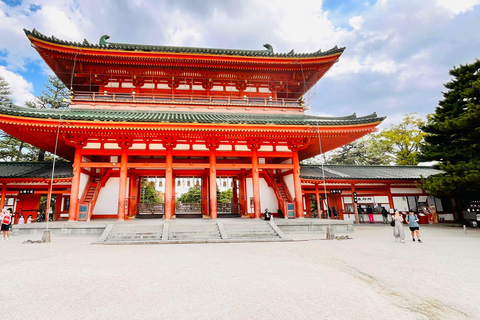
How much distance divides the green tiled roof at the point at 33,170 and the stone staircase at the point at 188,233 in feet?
21.2

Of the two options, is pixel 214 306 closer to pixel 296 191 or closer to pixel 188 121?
pixel 188 121

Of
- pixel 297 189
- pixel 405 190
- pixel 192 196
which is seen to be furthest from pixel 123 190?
pixel 192 196

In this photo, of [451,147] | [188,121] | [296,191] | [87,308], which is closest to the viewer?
[87,308]

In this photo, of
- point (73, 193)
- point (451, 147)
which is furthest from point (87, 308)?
point (451, 147)

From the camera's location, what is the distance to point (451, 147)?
1477cm

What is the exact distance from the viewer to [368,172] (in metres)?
19.2

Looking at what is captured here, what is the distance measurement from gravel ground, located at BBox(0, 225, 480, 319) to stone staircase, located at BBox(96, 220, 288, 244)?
191 cm

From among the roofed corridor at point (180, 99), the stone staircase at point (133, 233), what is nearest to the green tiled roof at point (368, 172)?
the roofed corridor at point (180, 99)

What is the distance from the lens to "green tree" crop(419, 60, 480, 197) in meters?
12.2

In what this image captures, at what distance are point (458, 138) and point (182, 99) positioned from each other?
1799 centimetres

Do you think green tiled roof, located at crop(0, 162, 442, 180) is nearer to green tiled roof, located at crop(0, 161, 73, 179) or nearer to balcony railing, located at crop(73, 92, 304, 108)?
green tiled roof, located at crop(0, 161, 73, 179)

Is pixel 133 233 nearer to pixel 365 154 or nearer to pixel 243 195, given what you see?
pixel 243 195

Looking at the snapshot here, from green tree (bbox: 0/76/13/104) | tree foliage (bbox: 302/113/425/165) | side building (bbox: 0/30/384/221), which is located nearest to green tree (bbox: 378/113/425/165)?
tree foliage (bbox: 302/113/425/165)

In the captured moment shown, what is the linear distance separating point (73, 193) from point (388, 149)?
34.4 m
